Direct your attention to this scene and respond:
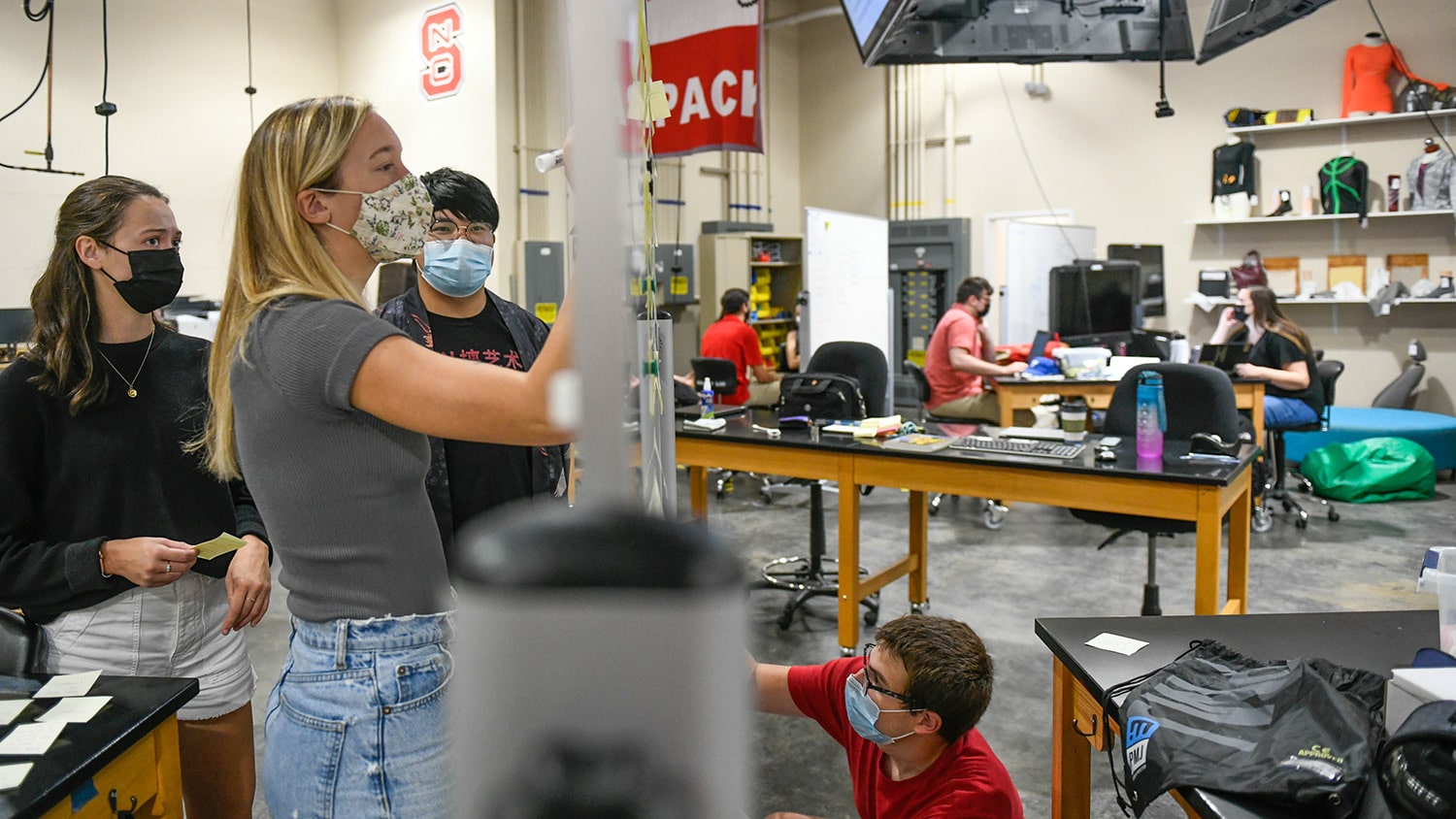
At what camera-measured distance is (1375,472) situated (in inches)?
234

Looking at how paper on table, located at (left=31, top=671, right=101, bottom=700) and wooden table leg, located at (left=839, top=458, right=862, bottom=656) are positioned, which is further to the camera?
wooden table leg, located at (left=839, top=458, right=862, bottom=656)

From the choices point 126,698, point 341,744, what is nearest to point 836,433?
point 126,698

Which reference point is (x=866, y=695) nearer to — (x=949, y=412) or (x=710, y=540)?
(x=710, y=540)

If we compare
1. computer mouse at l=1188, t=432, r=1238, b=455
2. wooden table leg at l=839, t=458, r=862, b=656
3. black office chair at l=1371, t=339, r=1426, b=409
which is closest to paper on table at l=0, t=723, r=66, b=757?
wooden table leg at l=839, t=458, r=862, b=656

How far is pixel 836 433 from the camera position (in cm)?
389

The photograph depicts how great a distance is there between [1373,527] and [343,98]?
5944mm

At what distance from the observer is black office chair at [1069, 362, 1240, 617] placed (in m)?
3.62

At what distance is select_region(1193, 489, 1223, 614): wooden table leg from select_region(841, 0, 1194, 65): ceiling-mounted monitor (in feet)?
5.13

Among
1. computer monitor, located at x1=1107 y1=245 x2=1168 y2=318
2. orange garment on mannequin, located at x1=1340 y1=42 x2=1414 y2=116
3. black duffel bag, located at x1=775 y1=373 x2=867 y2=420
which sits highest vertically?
orange garment on mannequin, located at x1=1340 y1=42 x2=1414 y2=116

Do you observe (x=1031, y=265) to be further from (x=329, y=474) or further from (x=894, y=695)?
(x=329, y=474)

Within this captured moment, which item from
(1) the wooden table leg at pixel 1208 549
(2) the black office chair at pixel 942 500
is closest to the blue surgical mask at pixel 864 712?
(1) the wooden table leg at pixel 1208 549

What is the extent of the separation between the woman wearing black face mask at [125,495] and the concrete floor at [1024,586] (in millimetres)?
1184

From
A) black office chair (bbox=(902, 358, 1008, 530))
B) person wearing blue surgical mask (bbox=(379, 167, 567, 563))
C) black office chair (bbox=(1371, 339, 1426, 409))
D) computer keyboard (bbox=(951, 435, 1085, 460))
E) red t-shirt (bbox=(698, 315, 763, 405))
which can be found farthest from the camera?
black office chair (bbox=(1371, 339, 1426, 409))

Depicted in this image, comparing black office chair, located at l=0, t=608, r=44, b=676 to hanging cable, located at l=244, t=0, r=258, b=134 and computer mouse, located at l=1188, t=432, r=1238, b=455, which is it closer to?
computer mouse, located at l=1188, t=432, r=1238, b=455
